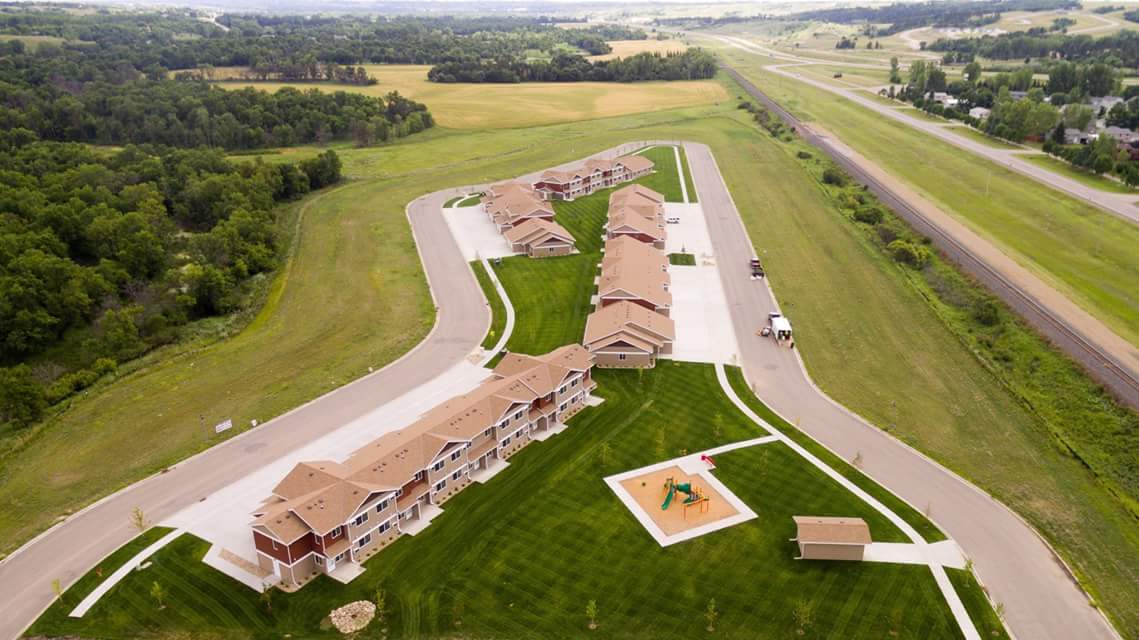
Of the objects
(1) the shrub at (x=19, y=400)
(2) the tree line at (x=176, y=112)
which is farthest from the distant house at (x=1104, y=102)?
(1) the shrub at (x=19, y=400)

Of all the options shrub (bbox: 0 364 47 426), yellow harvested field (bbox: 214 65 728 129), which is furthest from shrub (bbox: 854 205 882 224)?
shrub (bbox: 0 364 47 426)

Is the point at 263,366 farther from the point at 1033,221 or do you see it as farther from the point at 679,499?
the point at 1033,221

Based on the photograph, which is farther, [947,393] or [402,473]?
[947,393]

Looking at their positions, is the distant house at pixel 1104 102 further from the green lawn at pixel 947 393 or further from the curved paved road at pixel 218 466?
the curved paved road at pixel 218 466

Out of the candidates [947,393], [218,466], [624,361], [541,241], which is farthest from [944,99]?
[218,466]

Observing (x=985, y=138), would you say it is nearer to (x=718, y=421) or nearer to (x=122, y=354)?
(x=718, y=421)

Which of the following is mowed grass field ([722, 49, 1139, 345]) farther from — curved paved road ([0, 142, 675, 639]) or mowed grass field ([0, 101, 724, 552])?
mowed grass field ([0, 101, 724, 552])
